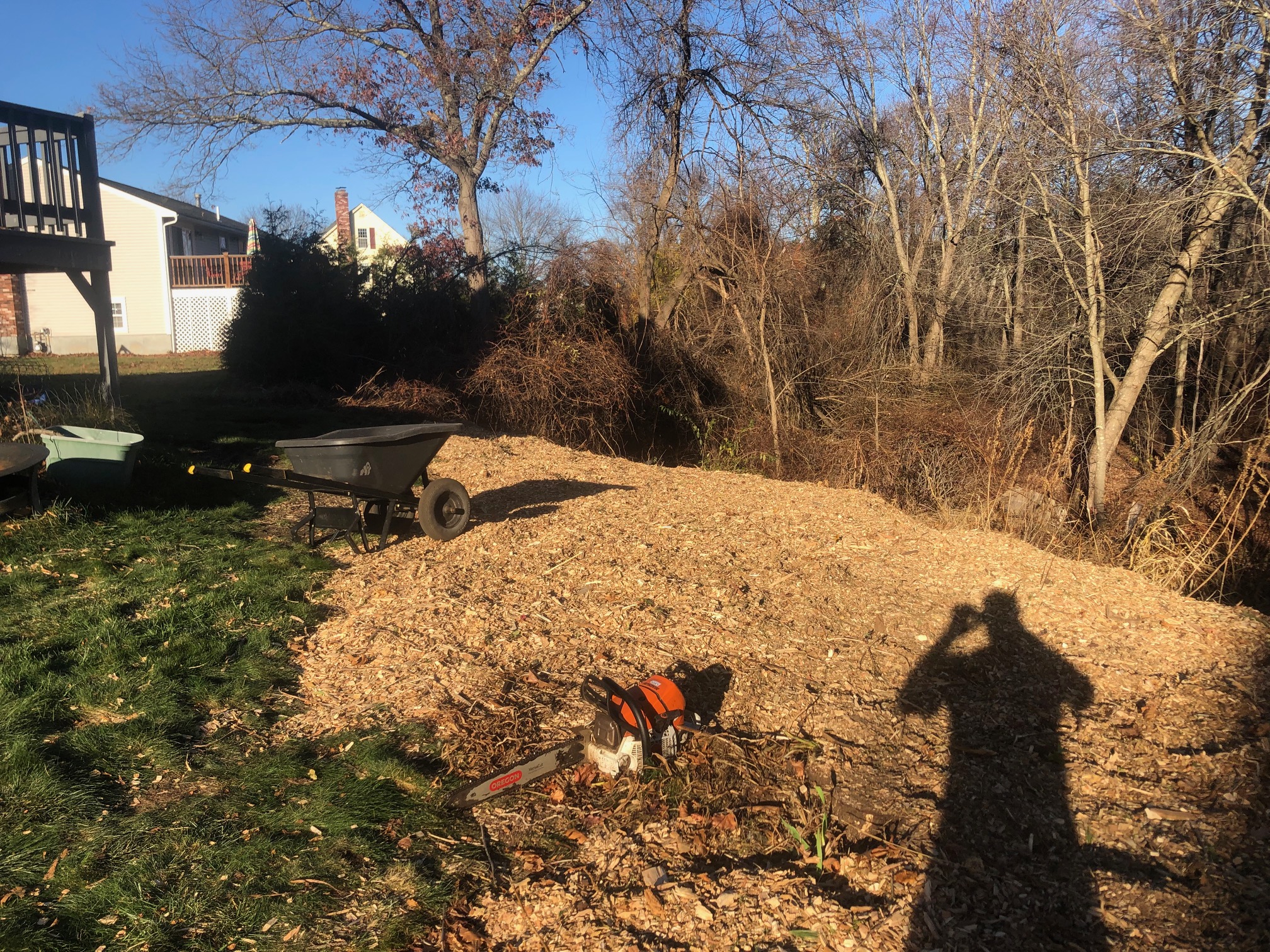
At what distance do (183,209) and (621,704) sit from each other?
35.1 metres

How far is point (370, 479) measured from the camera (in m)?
6.07

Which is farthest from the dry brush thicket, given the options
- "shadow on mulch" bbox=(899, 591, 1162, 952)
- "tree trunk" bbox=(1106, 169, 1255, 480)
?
"shadow on mulch" bbox=(899, 591, 1162, 952)

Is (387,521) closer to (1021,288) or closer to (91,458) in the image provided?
(91,458)

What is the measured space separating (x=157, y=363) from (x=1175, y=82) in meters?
23.8

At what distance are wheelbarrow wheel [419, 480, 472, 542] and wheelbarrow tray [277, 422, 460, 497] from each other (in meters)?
0.19

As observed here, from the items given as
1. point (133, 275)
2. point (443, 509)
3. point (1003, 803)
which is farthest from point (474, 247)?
point (133, 275)

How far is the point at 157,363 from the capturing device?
2353 centimetres

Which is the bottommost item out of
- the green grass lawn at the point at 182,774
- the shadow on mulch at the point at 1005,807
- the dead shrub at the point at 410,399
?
the shadow on mulch at the point at 1005,807

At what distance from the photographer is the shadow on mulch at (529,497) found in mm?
7629

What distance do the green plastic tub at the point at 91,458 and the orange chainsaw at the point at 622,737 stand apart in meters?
5.67

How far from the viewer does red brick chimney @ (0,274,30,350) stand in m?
27.9

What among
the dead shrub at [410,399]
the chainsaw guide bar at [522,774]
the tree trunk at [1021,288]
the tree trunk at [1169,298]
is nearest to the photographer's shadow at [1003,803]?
the chainsaw guide bar at [522,774]

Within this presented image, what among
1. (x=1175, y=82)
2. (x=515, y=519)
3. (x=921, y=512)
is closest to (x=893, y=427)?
(x=921, y=512)

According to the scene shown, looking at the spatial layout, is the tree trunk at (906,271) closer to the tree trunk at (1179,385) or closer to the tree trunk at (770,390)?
the tree trunk at (770,390)
